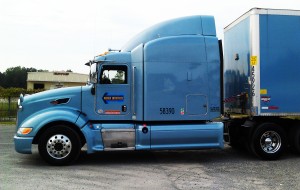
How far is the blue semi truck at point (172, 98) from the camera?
9.33 m

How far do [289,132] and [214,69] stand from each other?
2.84m

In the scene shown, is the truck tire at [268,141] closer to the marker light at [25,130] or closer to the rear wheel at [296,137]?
the rear wheel at [296,137]

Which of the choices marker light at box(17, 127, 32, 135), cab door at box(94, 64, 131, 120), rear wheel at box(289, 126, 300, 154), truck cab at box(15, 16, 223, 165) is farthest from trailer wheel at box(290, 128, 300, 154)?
marker light at box(17, 127, 32, 135)

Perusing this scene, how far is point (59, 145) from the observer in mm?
9148

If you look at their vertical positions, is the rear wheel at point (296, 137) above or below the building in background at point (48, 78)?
below

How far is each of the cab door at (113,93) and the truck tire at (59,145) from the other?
0.94 meters

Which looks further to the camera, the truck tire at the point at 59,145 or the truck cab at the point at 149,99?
the truck cab at the point at 149,99

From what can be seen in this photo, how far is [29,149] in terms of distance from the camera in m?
9.10

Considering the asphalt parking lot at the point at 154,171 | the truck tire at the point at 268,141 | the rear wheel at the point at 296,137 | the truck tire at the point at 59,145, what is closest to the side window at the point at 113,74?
the truck tire at the point at 59,145

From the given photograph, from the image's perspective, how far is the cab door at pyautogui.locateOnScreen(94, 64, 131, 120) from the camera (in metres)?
9.64

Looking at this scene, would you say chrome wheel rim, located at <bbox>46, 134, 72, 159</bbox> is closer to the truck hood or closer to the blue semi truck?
the blue semi truck

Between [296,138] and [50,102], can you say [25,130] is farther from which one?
[296,138]

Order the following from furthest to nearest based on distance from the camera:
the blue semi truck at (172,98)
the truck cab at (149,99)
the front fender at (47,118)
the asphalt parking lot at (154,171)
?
the truck cab at (149,99) < the blue semi truck at (172,98) < the front fender at (47,118) < the asphalt parking lot at (154,171)

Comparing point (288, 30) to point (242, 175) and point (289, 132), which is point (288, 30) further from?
point (242, 175)
